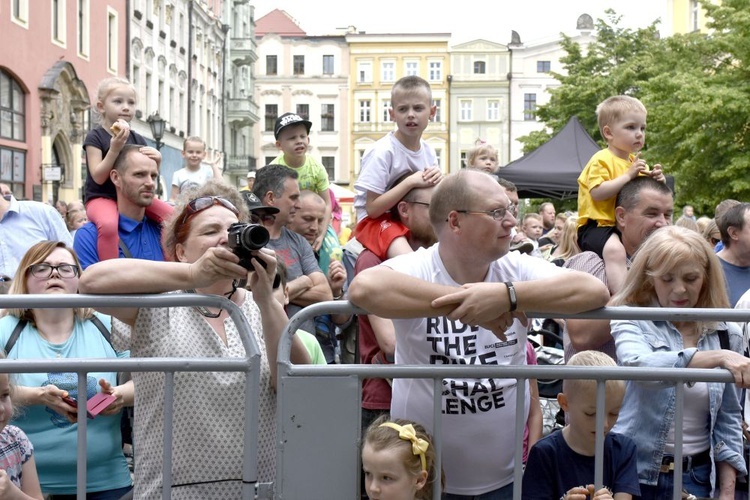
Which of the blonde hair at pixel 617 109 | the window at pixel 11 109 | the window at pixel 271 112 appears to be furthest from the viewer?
the window at pixel 271 112

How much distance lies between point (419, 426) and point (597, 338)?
45.3 inches

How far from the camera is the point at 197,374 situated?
10.4ft

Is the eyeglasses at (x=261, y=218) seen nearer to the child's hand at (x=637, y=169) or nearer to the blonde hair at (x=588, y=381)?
the child's hand at (x=637, y=169)

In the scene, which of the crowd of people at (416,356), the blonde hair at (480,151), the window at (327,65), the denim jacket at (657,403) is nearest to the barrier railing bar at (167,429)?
the crowd of people at (416,356)

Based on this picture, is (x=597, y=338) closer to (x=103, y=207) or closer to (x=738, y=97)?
(x=103, y=207)

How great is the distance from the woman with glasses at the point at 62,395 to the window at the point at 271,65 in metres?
73.7

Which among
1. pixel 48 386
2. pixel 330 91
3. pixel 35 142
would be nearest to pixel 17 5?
pixel 35 142

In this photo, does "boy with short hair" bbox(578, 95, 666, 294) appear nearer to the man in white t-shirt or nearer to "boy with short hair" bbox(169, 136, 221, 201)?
the man in white t-shirt

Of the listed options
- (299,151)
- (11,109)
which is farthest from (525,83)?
(299,151)

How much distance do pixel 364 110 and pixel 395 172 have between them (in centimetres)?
7064

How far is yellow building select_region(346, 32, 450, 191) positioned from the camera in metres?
74.8

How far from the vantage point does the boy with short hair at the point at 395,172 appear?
483cm

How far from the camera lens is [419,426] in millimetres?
3123

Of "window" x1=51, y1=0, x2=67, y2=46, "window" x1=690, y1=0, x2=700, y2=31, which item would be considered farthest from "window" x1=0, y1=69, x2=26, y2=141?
"window" x1=690, y1=0, x2=700, y2=31
